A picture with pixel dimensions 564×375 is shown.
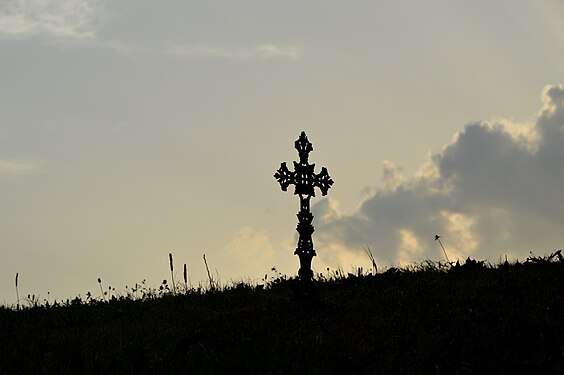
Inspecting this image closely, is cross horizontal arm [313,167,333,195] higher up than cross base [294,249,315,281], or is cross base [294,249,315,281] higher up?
cross horizontal arm [313,167,333,195]

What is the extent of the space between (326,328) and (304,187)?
11.6 ft

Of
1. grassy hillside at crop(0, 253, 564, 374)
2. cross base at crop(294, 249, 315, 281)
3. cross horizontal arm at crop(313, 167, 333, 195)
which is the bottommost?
grassy hillside at crop(0, 253, 564, 374)

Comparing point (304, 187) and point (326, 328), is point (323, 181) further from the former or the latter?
point (326, 328)

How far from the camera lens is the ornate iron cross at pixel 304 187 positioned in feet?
48.2

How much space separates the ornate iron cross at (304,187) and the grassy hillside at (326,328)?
69 centimetres

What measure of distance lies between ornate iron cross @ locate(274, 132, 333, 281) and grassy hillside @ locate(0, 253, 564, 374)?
2.26ft

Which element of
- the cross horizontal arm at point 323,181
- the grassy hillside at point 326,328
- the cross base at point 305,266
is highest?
the cross horizontal arm at point 323,181

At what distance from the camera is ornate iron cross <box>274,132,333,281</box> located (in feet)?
48.2

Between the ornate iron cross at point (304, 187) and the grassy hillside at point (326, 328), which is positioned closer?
the grassy hillside at point (326, 328)

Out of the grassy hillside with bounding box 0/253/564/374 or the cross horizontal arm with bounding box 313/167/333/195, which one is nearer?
the grassy hillside with bounding box 0/253/564/374

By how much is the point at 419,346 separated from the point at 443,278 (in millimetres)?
4312

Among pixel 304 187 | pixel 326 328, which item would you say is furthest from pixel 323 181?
pixel 326 328

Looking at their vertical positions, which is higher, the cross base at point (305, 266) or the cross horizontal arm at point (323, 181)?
the cross horizontal arm at point (323, 181)

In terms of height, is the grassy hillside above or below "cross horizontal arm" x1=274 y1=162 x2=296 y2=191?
below
